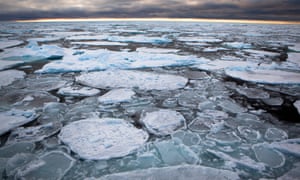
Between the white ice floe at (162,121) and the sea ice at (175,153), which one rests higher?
the white ice floe at (162,121)

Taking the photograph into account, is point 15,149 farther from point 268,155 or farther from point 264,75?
point 264,75

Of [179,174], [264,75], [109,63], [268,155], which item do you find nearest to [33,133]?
[179,174]

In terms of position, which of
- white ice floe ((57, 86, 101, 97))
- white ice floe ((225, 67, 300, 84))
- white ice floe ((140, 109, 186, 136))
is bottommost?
white ice floe ((225, 67, 300, 84))

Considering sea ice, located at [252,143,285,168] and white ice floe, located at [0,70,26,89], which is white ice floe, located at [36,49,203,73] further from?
sea ice, located at [252,143,285,168]

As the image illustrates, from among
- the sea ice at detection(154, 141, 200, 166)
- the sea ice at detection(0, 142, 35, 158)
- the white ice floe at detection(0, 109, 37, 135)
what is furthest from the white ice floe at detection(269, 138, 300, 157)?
the white ice floe at detection(0, 109, 37, 135)

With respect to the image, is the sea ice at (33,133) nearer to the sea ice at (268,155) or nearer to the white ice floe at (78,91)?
the white ice floe at (78,91)

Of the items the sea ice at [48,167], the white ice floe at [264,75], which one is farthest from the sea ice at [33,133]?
the white ice floe at [264,75]

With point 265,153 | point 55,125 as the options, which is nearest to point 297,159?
point 265,153

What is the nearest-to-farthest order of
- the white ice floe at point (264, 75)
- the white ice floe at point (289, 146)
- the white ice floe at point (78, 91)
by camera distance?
1. the white ice floe at point (289, 146)
2. the white ice floe at point (78, 91)
3. the white ice floe at point (264, 75)
